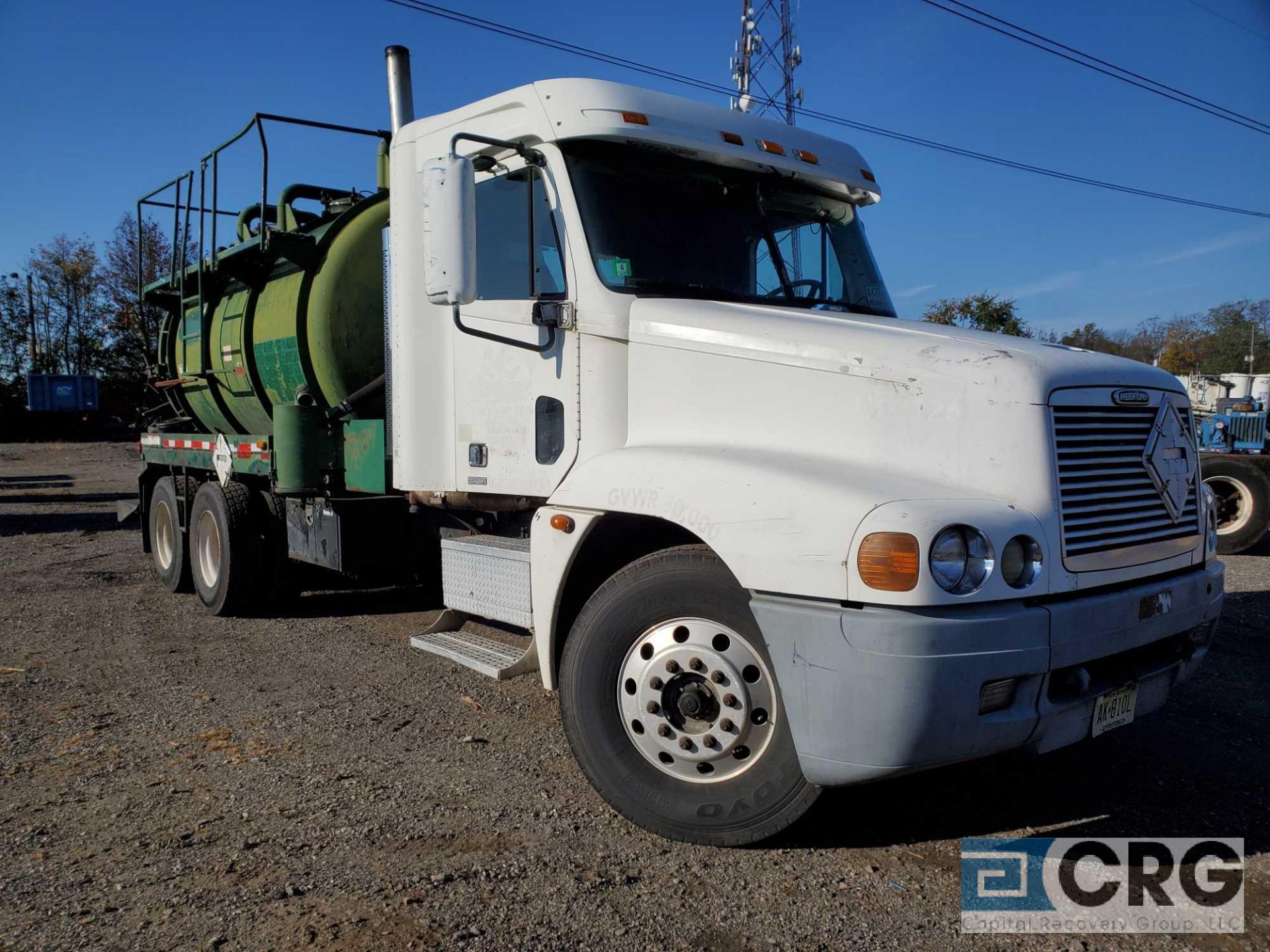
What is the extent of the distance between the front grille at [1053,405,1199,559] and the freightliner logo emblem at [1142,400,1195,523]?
25mm

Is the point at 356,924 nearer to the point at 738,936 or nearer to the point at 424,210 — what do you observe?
the point at 738,936

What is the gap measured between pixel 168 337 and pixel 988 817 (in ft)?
28.3

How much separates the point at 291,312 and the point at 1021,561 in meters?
5.18

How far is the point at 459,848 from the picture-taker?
341 cm

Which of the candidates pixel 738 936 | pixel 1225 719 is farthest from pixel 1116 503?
pixel 1225 719

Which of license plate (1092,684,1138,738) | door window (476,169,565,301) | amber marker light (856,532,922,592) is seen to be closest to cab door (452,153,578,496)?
door window (476,169,565,301)

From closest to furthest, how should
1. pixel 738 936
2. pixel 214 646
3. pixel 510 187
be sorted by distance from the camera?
pixel 738 936, pixel 510 187, pixel 214 646

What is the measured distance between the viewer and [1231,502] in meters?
11.3

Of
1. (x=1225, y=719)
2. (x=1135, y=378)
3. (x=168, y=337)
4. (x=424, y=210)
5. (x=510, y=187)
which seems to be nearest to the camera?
(x=1135, y=378)

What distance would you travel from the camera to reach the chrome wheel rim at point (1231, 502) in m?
11.1

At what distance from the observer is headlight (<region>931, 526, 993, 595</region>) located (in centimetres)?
287

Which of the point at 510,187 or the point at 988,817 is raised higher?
the point at 510,187

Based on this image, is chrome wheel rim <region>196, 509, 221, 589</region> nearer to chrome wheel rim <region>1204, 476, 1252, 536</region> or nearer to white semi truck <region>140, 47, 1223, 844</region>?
white semi truck <region>140, 47, 1223, 844</region>

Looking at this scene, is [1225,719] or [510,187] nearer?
[510,187]
